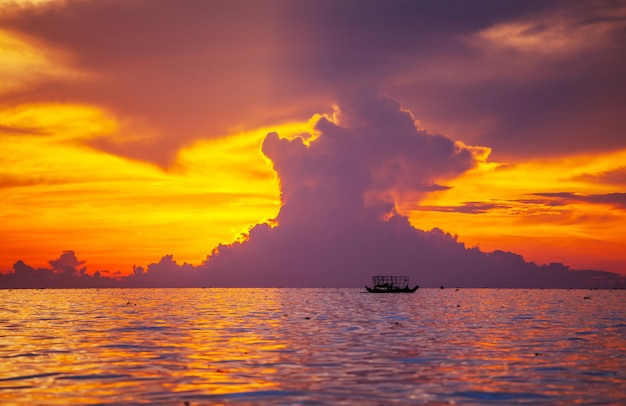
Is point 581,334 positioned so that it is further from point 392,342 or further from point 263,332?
point 263,332

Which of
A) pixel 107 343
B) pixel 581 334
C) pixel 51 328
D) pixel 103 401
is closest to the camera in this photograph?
pixel 103 401

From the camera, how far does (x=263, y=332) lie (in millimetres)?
61750

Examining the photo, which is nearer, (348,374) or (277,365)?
(348,374)

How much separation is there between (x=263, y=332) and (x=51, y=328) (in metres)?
22.4

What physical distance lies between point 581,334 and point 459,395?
37319 millimetres

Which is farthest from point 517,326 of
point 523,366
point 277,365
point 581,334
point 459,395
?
point 459,395

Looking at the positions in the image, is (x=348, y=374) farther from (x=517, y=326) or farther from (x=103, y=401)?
(x=517, y=326)

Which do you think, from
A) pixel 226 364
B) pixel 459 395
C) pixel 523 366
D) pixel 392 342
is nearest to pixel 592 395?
pixel 459 395

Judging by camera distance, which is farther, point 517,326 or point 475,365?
point 517,326

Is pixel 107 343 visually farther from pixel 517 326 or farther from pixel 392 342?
pixel 517 326

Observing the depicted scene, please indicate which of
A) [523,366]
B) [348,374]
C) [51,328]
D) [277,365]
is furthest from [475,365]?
[51,328]

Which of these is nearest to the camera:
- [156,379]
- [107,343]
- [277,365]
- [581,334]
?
[156,379]

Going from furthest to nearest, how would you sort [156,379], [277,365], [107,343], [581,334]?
[581,334]
[107,343]
[277,365]
[156,379]

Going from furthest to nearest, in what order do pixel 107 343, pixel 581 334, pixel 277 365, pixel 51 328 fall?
pixel 51 328
pixel 581 334
pixel 107 343
pixel 277 365
